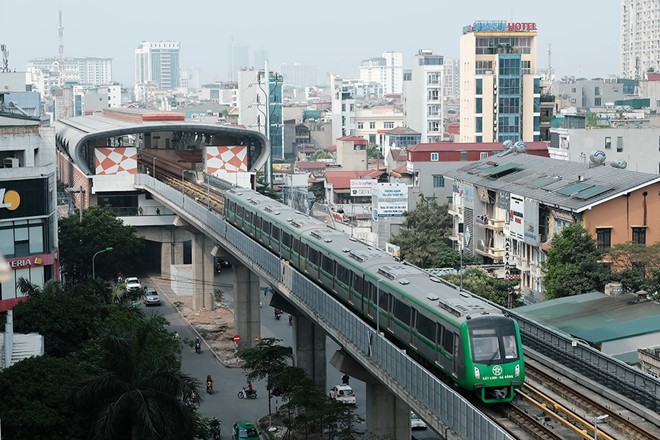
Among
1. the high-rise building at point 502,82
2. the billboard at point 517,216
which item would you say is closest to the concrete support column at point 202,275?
the billboard at point 517,216

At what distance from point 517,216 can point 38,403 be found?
115 feet

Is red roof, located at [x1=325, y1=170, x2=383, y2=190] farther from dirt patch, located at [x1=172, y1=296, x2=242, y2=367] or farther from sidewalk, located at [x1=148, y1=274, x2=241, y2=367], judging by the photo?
dirt patch, located at [x1=172, y1=296, x2=242, y2=367]

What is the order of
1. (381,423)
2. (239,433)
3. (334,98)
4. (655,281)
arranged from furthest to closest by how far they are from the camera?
(334,98)
(655,281)
(239,433)
(381,423)

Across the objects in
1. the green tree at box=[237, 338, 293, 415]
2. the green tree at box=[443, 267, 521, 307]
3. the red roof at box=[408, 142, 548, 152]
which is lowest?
the green tree at box=[237, 338, 293, 415]

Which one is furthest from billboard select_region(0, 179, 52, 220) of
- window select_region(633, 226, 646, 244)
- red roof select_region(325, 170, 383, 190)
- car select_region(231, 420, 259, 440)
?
red roof select_region(325, 170, 383, 190)

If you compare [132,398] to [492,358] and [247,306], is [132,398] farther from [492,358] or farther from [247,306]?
[247,306]

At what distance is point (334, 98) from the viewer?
187500mm

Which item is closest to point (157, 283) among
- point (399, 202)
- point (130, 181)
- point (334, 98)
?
point (130, 181)

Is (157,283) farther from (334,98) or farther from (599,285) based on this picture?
(334,98)

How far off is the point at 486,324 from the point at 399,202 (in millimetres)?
51237

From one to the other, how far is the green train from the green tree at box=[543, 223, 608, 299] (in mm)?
12370

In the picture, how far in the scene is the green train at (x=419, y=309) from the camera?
26594mm

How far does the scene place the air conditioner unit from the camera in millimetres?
50969

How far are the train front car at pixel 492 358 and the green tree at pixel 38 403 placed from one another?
396 inches
